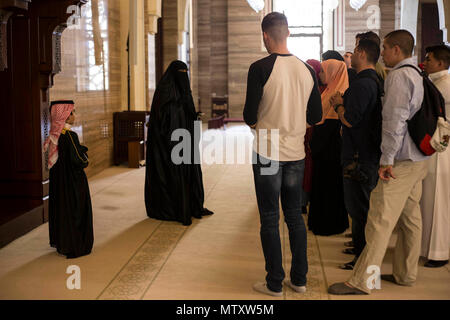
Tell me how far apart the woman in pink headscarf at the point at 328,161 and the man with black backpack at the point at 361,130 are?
729 mm

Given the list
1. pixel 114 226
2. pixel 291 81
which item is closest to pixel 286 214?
pixel 291 81

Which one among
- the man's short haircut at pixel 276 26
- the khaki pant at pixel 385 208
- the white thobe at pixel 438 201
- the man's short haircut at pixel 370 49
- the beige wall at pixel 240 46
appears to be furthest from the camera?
the beige wall at pixel 240 46

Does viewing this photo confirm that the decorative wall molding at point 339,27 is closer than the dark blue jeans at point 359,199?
No

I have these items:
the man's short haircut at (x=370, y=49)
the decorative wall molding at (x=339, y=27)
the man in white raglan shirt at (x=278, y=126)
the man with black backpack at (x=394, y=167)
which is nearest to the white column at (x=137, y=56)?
the man's short haircut at (x=370, y=49)

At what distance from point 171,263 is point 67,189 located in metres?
0.89

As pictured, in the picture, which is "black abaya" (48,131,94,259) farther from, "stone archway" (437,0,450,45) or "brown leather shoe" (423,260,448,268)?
"stone archway" (437,0,450,45)

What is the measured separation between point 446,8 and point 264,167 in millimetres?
4462

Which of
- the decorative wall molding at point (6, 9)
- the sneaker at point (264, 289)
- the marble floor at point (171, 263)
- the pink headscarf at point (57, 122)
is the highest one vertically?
the decorative wall molding at point (6, 9)

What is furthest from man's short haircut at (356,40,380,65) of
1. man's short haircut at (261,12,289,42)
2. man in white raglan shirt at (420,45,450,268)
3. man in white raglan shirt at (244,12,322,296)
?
man's short haircut at (261,12,289,42)

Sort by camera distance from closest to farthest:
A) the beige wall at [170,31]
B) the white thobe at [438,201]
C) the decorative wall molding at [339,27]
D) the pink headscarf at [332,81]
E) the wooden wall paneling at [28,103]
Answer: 1. the white thobe at [438,201]
2. the pink headscarf at [332,81]
3. the wooden wall paneling at [28,103]
4. the beige wall at [170,31]
5. the decorative wall molding at [339,27]

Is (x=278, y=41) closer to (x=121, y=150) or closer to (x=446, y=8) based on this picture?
(x=446, y=8)

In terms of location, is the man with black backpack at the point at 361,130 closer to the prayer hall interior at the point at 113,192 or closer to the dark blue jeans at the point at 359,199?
the dark blue jeans at the point at 359,199

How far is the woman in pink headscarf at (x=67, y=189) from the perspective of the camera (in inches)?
150

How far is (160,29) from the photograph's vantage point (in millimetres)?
12945
